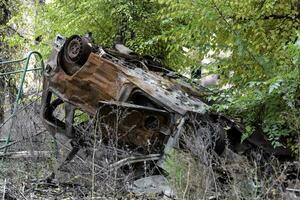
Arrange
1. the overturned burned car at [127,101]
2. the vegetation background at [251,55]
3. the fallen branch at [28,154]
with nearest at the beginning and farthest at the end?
the vegetation background at [251,55] → the overturned burned car at [127,101] → the fallen branch at [28,154]

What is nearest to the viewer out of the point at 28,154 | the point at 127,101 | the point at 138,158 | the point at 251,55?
the point at 138,158

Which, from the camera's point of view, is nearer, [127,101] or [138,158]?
[138,158]

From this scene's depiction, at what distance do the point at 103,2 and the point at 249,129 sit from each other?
19.4 feet

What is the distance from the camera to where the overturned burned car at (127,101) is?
5.85 meters

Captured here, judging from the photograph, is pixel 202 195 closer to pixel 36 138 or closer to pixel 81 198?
pixel 81 198

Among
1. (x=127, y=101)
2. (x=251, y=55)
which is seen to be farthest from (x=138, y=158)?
(x=251, y=55)

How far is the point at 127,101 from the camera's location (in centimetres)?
612

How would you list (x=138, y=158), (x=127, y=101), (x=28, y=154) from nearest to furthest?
(x=138, y=158) → (x=127, y=101) → (x=28, y=154)

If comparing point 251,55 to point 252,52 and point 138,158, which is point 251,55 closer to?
point 252,52

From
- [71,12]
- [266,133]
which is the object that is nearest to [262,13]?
[266,133]

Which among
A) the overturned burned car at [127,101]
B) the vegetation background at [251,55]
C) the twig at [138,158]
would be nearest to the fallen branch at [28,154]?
→ the overturned burned car at [127,101]

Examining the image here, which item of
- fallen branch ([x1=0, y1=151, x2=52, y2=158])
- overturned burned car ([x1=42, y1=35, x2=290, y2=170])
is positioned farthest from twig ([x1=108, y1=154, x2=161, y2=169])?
fallen branch ([x1=0, y1=151, x2=52, y2=158])

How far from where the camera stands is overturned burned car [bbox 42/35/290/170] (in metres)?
Answer: 5.85

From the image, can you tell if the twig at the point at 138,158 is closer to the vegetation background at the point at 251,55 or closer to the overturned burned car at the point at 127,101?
the overturned burned car at the point at 127,101
